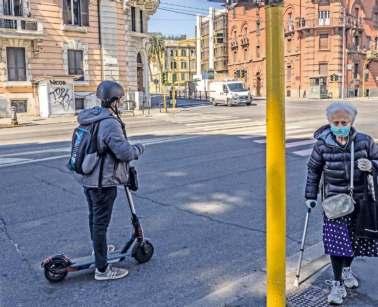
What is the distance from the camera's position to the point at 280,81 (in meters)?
2.76

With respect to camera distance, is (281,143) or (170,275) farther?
(170,275)

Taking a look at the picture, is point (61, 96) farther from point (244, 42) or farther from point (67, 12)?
point (244, 42)

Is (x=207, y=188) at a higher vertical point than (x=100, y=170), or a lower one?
lower

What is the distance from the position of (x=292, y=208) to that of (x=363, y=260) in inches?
82.0

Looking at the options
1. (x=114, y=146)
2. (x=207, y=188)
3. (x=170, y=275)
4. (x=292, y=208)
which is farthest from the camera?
(x=207, y=188)

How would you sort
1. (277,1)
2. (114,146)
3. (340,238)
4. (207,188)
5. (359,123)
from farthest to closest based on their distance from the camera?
(359,123)
(207,188)
(114,146)
(340,238)
(277,1)

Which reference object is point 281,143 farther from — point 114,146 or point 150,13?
point 150,13

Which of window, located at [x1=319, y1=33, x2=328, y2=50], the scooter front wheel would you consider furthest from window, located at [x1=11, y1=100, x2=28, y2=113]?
window, located at [x1=319, y1=33, x2=328, y2=50]

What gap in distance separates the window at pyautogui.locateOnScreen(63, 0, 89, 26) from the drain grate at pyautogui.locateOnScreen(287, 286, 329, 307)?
97.5 ft

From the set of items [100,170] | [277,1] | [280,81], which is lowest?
[100,170]

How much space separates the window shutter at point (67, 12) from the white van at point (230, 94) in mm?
14013

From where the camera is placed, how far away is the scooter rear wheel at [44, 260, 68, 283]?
400cm

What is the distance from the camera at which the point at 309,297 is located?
354cm

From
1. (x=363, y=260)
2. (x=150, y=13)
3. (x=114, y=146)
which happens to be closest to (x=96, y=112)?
(x=114, y=146)
